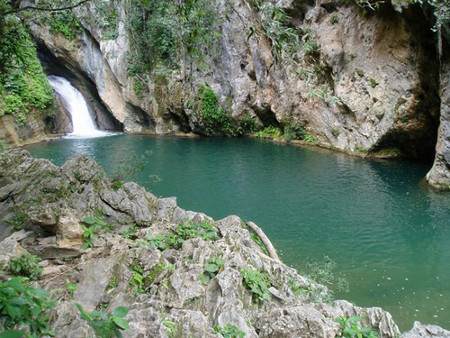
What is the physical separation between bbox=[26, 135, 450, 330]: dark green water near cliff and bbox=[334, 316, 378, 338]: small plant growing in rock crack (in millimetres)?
2192

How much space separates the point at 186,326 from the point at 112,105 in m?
29.3

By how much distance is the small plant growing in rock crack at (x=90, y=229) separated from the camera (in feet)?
16.8

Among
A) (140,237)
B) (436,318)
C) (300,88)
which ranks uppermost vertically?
(300,88)

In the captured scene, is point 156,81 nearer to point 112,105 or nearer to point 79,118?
point 112,105

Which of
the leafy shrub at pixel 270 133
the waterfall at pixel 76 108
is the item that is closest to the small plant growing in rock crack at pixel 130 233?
the leafy shrub at pixel 270 133

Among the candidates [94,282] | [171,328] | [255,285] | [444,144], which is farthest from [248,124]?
[171,328]

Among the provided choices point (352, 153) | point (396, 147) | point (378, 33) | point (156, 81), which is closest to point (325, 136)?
point (352, 153)

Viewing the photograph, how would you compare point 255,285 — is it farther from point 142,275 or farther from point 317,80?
point 317,80

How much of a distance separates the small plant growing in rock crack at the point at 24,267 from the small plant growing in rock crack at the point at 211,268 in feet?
6.24

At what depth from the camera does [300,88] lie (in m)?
24.1

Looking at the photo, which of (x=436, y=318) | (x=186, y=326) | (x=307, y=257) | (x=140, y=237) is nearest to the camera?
(x=186, y=326)

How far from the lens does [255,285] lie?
14.9ft

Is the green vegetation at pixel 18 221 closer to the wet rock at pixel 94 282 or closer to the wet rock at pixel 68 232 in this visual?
the wet rock at pixel 68 232

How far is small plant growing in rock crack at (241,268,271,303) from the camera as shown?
4.49m
